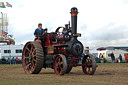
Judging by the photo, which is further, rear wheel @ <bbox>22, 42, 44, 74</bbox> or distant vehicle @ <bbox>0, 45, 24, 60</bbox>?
distant vehicle @ <bbox>0, 45, 24, 60</bbox>

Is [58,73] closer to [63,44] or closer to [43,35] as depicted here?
[63,44]

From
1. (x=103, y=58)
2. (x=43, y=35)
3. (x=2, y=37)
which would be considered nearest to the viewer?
(x=43, y=35)

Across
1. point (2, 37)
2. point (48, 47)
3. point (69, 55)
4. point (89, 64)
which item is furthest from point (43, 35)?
point (2, 37)

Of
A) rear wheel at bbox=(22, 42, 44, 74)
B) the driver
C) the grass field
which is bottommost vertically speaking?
the grass field

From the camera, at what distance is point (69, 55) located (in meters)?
12.8

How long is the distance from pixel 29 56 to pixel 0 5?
40.7m

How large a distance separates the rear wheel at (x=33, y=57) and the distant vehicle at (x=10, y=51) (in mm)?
24092

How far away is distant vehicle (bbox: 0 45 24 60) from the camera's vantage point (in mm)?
38219

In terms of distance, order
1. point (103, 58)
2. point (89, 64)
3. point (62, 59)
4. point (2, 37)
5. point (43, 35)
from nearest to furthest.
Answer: point (62, 59)
point (89, 64)
point (43, 35)
point (103, 58)
point (2, 37)

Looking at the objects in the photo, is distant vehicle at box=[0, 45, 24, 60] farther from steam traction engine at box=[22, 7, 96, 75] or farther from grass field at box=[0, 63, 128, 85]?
grass field at box=[0, 63, 128, 85]

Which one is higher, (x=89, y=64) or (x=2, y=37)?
(x=2, y=37)

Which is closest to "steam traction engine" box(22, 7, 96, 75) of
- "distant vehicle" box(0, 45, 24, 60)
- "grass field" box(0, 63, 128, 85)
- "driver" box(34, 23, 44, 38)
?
"driver" box(34, 23, 44, 38)

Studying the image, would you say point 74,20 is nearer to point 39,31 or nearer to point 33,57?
point 39,31

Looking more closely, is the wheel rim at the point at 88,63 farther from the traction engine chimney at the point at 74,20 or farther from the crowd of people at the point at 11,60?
the crowd of people at the point at 11,60
